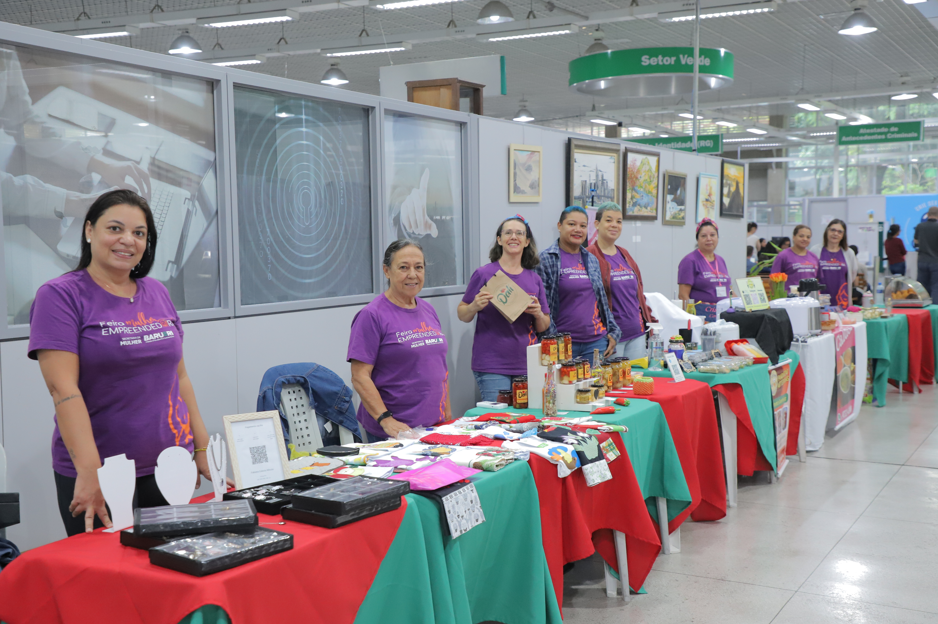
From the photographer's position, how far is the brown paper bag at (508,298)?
3.92 meters

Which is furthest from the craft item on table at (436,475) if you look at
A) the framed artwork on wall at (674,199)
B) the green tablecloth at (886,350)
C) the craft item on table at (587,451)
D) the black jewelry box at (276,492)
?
the green tablecloth at (886,350)

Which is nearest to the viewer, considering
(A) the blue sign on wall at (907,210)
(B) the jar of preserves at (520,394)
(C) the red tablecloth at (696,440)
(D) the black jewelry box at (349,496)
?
(D) the black jewelry box at (349,496)

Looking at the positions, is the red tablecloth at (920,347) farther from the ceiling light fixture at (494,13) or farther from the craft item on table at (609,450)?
the craft item on table at (609,450)

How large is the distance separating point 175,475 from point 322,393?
139 centimetres

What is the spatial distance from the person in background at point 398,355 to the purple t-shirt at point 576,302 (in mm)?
1302

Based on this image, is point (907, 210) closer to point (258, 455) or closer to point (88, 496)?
point (258, 455)

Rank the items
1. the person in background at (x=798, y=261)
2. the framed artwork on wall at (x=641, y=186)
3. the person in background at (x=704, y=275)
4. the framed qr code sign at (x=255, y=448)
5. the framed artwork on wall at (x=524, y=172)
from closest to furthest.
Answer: the framed qr code sign at (x=255, y=448) < the framed artwork on wall at (x=524, y=172) < the person in background at (x=704, y=275) < the framed artwork on wall at (x=641, y=186) < the person in background at (x=798, y=261)

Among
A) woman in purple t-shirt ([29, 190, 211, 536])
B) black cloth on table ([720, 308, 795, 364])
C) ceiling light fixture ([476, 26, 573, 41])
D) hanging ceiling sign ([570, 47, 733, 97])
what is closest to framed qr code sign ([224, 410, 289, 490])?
woman in purple t-shirt ([29, 190, 211, 536])

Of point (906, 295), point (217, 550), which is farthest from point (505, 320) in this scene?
point (906, 295)

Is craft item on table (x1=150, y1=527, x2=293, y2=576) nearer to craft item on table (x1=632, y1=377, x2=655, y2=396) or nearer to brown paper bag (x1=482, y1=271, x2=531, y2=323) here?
craft item on table (x1=632, y1=377, x2=655, y2=396)

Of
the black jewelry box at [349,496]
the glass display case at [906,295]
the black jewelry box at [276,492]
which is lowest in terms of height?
the black jewelry box at [276,492]

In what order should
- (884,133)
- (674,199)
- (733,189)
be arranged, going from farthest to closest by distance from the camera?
(884,133) → (733,189) → (674,199)

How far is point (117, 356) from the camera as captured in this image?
2084 millimetres

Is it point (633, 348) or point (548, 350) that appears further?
point (633, 348)
